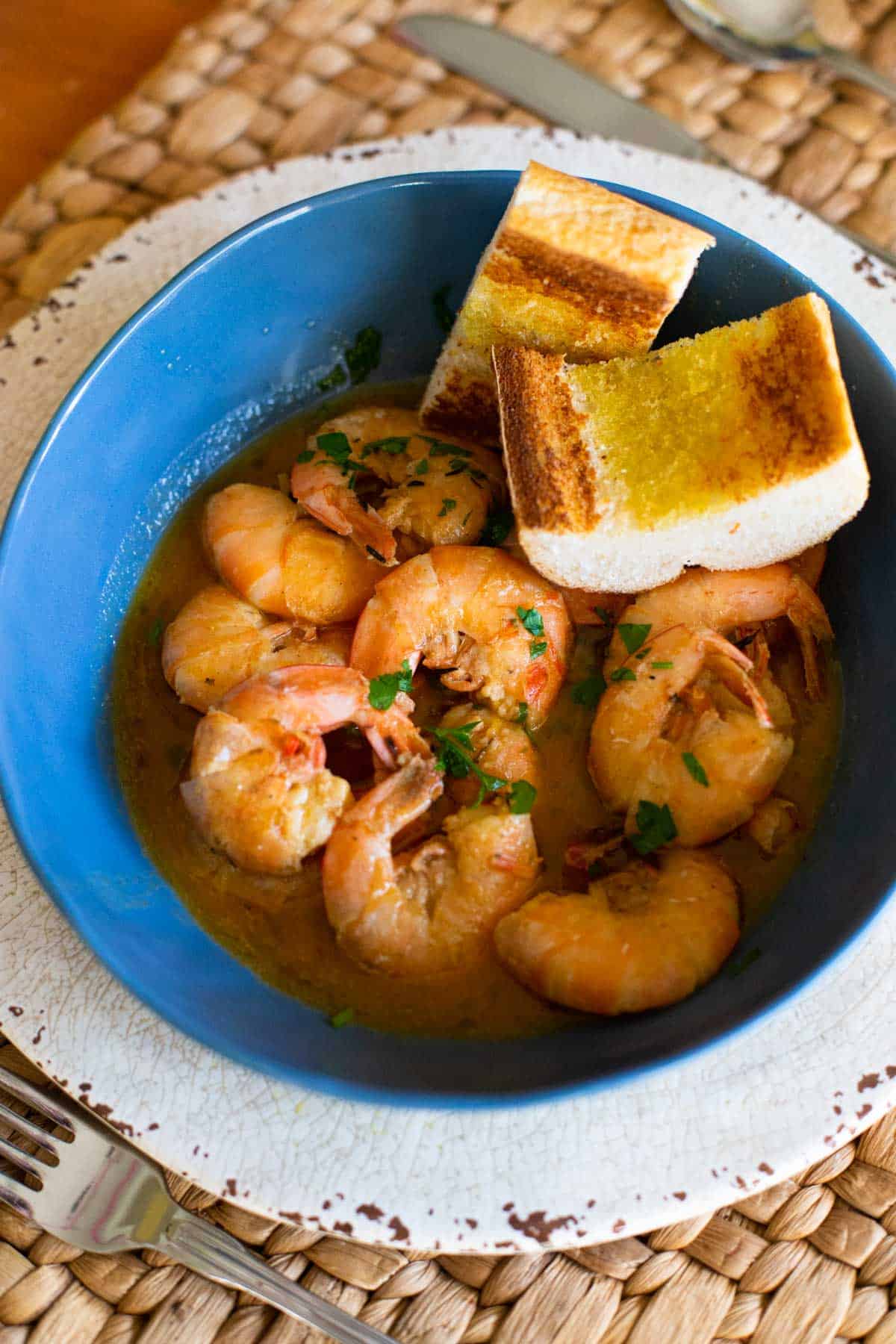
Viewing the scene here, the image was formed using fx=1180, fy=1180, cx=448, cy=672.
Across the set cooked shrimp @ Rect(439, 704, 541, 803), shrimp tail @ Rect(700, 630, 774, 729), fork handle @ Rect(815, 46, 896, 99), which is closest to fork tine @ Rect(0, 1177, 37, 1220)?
cooked shrimp @ Rect(439, 704, 541, 803)

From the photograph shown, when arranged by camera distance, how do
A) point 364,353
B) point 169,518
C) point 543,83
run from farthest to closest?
point 543,83, point 364,353, point 169,518

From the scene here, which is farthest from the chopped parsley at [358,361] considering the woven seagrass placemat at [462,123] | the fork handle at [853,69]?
the fork handle at [853,69]

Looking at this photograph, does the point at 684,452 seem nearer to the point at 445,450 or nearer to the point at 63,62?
the point at 445,450

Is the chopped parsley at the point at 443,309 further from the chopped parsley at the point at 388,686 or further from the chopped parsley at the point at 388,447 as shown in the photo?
the chopped parsley at the point at 388,686

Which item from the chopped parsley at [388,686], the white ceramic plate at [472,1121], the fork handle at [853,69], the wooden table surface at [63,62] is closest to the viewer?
the white ceramic plate at [472,1121]

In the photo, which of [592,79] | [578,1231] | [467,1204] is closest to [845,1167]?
[578,1231]

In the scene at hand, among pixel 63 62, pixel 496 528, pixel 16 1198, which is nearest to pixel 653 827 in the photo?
pixel 496 528

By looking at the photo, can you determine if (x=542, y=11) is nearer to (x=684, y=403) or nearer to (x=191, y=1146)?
(x=684, y=403)
